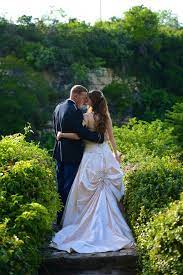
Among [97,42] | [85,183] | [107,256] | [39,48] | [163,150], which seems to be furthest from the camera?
[97,42]

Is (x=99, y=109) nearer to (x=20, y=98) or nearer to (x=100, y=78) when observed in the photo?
(x=20, y=98)

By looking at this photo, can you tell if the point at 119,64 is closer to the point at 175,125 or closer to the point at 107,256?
the point at 175,125

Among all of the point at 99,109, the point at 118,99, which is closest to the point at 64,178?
the point at 99,109

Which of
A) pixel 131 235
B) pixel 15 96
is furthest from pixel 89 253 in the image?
pixel 15 96

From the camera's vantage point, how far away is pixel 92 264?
18.7 feet

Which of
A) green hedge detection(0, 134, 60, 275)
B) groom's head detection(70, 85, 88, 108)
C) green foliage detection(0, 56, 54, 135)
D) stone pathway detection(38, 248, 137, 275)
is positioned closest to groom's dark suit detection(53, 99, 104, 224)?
groom's head detection(70, 85, 88, 108)

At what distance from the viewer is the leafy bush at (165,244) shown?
4523mm

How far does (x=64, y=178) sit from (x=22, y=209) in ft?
7.67

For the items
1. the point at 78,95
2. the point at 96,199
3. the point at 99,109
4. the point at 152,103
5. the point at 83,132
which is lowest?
the point at 96,199

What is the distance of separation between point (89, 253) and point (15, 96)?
9321 mm

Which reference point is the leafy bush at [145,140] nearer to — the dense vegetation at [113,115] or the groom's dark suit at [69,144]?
the dense vegetation at [113,115]

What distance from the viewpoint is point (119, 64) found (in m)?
22.0

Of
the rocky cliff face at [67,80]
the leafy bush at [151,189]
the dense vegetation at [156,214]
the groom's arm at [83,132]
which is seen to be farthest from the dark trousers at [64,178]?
the rocky cliff face at [67,80]

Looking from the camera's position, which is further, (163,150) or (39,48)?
(39,48)
